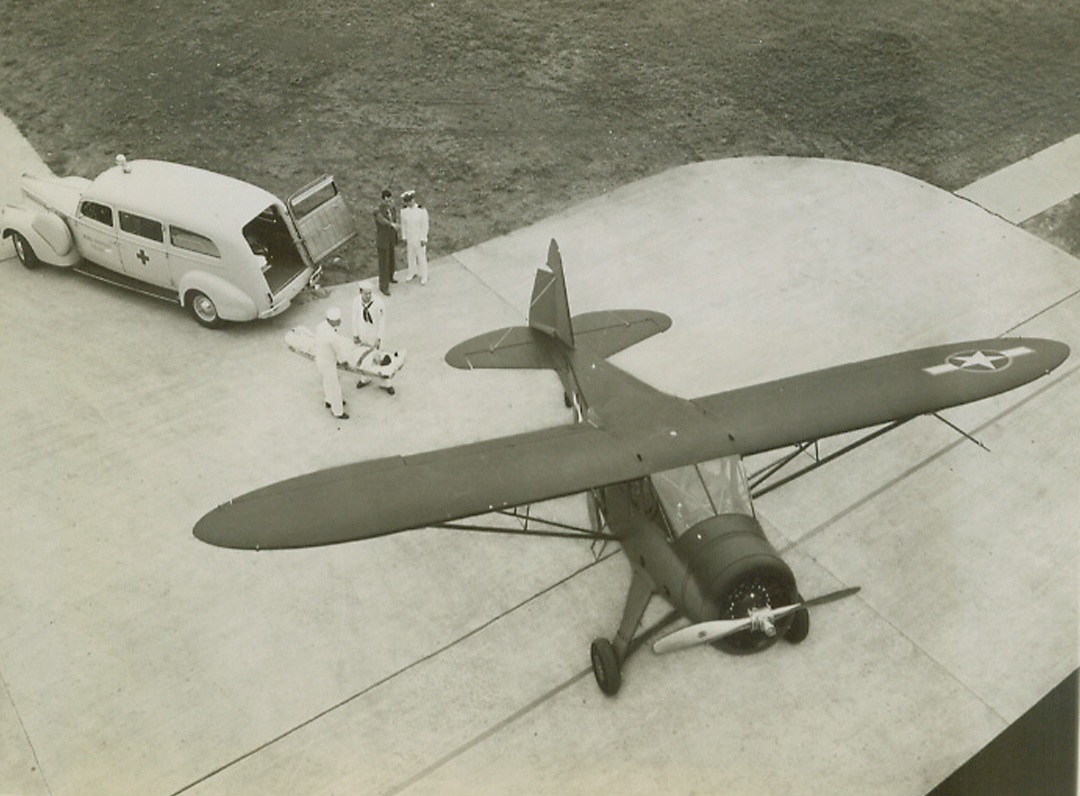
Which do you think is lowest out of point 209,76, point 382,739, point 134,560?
point 382,739

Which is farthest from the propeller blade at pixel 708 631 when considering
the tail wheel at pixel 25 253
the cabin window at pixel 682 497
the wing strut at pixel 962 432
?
the tail wheel at pixel 25 253

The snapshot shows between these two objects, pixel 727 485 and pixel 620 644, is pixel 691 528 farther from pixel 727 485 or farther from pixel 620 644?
pixel 620 644

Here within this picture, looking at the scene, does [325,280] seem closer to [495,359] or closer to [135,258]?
[135,258]

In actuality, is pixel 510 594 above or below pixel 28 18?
below

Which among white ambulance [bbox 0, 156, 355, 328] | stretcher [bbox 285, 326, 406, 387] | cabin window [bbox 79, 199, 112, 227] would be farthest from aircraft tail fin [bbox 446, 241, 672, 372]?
cabin window [bbox 79, 199, 112, 227]

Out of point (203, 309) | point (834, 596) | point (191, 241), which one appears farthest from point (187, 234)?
point (834, 596)

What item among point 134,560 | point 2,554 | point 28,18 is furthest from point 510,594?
point 28,18
